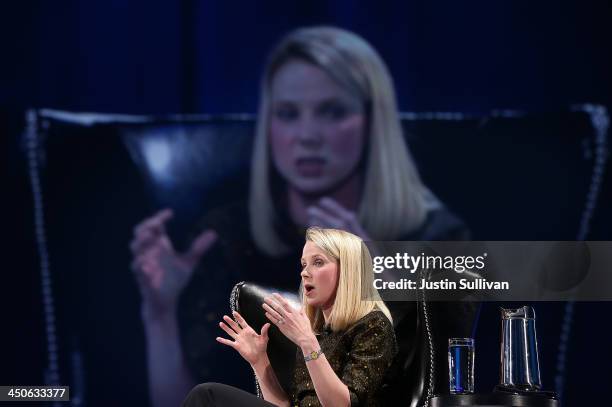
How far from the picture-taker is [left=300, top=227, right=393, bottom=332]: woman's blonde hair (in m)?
2.85

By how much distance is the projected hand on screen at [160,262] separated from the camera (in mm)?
4535

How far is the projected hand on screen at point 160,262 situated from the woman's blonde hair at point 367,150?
12.5 inches

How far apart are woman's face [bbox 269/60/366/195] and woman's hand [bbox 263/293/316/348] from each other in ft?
5.88

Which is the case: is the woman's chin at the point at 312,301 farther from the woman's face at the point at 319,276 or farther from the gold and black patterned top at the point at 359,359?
the gold and black patterned top at the point at 359,359

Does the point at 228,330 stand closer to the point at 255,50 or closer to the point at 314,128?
the point at 314,128

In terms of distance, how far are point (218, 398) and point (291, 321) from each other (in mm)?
304

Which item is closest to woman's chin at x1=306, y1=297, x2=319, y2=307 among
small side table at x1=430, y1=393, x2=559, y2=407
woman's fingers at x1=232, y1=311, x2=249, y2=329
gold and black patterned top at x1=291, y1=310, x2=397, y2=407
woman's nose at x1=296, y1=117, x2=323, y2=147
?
gold and black patterned top at x1=291, y1=310, x2=397, y2=407

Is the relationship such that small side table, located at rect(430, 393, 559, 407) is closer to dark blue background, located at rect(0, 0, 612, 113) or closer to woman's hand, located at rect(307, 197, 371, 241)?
woman's hand, located at rect(307, 197, 371, 241)

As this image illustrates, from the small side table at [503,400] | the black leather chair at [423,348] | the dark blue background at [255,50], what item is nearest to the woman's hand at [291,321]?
the black leather chair at [423,348]

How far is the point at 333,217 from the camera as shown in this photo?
451cm

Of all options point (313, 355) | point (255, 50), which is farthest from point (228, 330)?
point (255, 50)

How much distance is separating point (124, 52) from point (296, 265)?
1.34 metres

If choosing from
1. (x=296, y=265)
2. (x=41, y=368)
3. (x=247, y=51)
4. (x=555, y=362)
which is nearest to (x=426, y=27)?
(x=247, y=51)

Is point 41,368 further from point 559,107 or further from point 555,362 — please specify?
point 559,107
